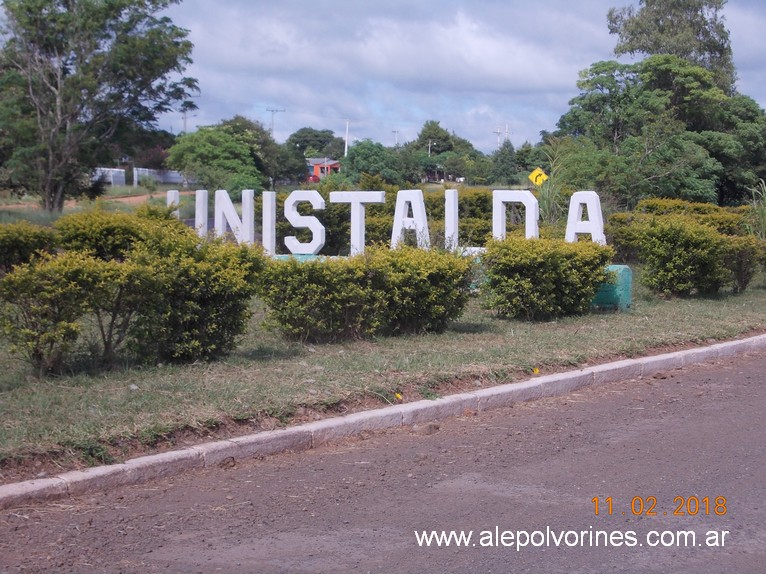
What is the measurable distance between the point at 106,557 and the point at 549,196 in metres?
16.7

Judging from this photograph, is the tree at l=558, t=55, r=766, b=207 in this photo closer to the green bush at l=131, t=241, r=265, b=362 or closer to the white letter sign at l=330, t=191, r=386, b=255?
the white letter sign at l=330, t=191, r=386, b=255

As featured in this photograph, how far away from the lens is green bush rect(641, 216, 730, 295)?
1466 cm

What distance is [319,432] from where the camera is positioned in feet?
22.0

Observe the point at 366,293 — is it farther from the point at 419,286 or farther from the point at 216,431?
the point at 216,431

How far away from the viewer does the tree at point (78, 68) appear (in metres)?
25.5

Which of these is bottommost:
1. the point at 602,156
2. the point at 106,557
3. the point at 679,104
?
the point at 106,557

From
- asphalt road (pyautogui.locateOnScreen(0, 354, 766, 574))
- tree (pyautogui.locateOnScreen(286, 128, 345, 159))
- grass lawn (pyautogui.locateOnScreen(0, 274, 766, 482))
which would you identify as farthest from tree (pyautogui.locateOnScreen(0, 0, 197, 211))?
tree (pyautogui.locateOnScreen(286, 128, 345, 159))

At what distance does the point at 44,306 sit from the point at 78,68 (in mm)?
21067

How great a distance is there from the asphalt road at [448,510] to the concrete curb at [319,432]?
0.30 feet

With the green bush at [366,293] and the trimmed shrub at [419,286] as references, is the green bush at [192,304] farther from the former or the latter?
the trimmed shrub at [419,286]

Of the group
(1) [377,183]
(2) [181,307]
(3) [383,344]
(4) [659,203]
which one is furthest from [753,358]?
(4) [659,203]

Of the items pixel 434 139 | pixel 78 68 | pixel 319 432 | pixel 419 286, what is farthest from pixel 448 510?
pixel 434 139

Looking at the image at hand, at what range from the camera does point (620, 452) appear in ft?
21.7

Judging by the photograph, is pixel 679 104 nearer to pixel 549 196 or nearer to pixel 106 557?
pixel 549 196
